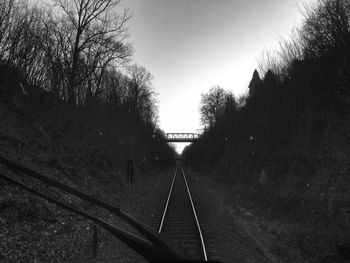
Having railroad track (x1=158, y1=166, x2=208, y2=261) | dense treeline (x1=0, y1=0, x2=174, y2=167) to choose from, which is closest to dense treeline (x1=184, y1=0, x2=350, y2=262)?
railroad track (x1=158, y1=166, x2=208, y2=261)

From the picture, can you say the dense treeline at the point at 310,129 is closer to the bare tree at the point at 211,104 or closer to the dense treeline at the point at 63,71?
the dense treeline at the point at 63,71

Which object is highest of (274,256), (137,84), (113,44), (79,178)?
(137,84)

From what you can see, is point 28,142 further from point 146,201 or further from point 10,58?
point 146,201

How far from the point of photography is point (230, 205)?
19000 millimetres

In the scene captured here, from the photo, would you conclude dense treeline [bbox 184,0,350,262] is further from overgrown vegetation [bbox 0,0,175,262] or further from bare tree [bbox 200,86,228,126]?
bare tree [bbox 200,86,228,126]

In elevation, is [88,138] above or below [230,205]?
above

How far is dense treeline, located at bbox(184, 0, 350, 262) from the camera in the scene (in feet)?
39.7

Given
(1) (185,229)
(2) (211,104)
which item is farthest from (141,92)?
(1) (185,229)

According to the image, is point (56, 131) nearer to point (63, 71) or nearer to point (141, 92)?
point (63, 71)

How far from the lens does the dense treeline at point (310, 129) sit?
12.1m

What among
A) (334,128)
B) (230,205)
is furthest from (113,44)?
(334,128)

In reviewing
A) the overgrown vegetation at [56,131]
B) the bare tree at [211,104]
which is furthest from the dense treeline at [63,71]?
the bare tree at [211,104]

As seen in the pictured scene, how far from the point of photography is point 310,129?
1766cm

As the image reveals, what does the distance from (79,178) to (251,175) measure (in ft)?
46.0
